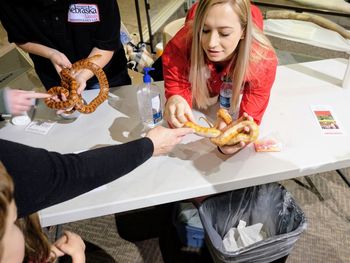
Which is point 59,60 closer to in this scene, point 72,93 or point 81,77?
point 81,77

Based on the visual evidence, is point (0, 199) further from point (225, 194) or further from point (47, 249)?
point (225, 194)

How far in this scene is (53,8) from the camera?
1333 millimetres

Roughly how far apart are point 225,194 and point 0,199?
0.98 meters

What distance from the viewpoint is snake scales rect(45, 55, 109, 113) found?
4.01ft

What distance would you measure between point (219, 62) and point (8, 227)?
0.90 m

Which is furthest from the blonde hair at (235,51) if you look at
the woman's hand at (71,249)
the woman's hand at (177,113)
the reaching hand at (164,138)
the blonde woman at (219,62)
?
the woman's hand at (71,249)

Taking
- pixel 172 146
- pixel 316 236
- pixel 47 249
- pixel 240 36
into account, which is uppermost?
pixel 240 36

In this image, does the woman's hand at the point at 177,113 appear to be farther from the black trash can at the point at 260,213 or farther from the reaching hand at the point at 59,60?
the reaching hand at the point at 59,60

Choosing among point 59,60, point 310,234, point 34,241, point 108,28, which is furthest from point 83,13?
point 310,234

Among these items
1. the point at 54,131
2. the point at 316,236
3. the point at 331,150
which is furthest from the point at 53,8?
the point at 316,236

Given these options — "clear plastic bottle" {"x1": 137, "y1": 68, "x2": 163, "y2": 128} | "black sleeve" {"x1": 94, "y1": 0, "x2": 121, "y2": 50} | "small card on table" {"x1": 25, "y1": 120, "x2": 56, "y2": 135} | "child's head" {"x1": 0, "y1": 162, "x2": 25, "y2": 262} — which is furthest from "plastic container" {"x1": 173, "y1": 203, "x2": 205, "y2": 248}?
"child's head" {"x1": 0, "y1": 162, "x2": 25, "y2": 262}

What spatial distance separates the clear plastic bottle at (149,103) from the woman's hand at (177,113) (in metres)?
0.08

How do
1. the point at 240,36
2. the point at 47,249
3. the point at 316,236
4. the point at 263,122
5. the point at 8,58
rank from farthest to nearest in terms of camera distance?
Answer: the point at 8,58, the point at 316,236, the point at 263,122, the point at 240,36, the point at 47,249

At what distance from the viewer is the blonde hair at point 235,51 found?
105 cm
